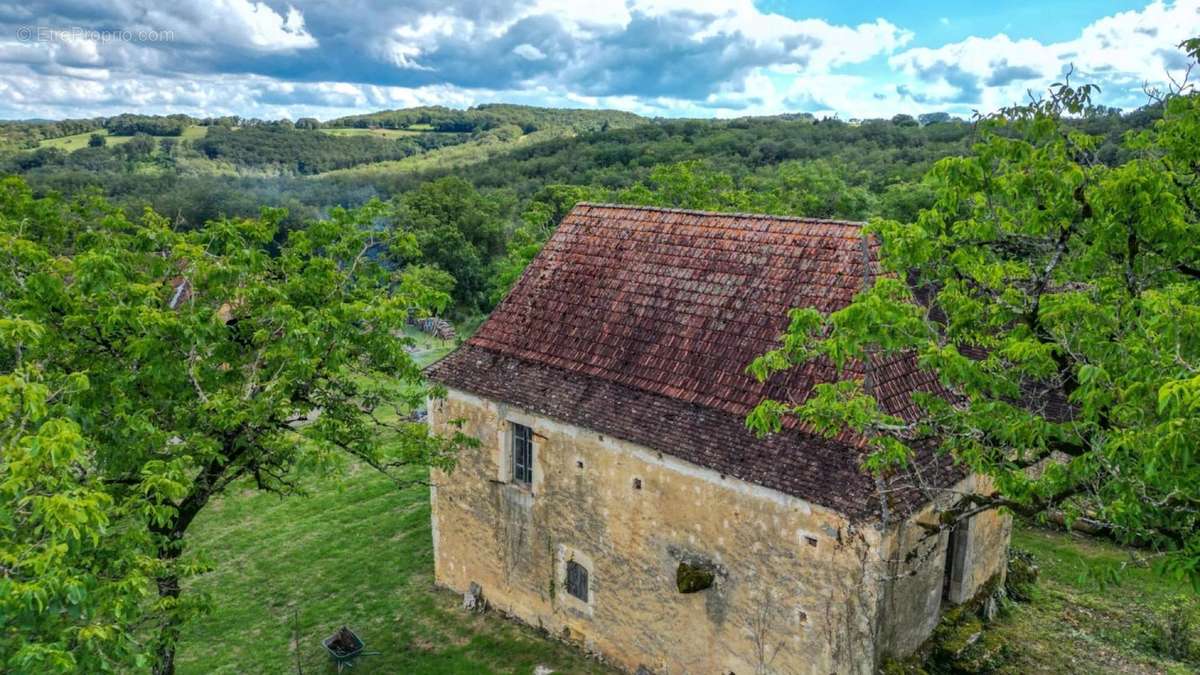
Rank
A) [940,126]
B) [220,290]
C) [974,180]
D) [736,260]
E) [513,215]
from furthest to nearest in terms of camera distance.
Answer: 1. [940,126]
2. [513,215]
3. [736,260]
4. [220,290]
5. [974,180]

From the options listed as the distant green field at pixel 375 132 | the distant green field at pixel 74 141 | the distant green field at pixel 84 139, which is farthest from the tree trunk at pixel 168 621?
the distant green field at pixel 375 132

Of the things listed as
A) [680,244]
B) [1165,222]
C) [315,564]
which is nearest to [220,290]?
[680,244]

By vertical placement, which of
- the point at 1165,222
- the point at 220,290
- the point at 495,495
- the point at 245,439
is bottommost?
the point at 495,495

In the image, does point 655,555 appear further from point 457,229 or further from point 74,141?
point 74,141

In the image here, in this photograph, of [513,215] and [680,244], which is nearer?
[680,244]

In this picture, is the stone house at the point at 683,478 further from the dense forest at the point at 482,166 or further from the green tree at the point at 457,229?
the green tree at the point at 457,229

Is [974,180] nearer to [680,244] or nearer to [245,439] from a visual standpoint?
[680,244]
